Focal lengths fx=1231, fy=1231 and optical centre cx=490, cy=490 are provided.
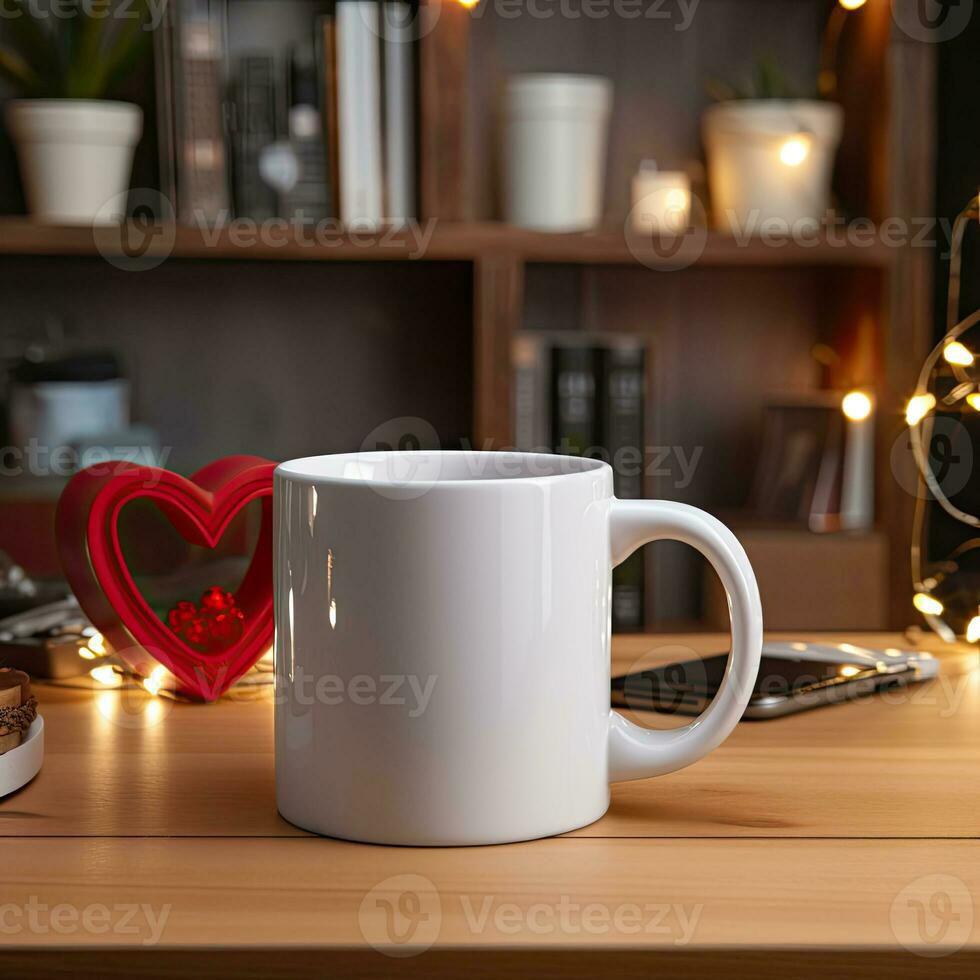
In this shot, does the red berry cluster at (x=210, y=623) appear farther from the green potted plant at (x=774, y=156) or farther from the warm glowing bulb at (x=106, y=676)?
the green potted plant at (x=774, y=156)

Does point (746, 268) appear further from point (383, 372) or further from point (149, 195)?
point (149, 195)

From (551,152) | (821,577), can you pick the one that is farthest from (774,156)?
(821,577)

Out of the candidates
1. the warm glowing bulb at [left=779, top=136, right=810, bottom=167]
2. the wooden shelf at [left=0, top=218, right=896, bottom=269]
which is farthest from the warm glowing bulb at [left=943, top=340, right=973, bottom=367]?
the warm glowing bulb at [left=779, top=136, right=810, bottom=167]

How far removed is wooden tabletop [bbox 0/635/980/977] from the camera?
36 centimetres

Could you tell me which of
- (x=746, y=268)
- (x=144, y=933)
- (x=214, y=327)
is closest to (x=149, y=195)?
(x=214, y=327)

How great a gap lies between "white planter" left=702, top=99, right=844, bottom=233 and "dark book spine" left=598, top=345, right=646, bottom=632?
27 cm

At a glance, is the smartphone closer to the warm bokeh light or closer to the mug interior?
the mug interior

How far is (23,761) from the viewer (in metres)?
0.50

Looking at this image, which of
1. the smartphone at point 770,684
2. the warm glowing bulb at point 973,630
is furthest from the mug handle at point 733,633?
the warm glowing bulb at point 973,630

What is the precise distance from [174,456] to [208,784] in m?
1.56

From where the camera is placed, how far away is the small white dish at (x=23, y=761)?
1.61 feet

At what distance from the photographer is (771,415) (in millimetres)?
1953

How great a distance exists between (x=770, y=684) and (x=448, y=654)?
263 mm

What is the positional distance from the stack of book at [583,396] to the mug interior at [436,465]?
123cm
